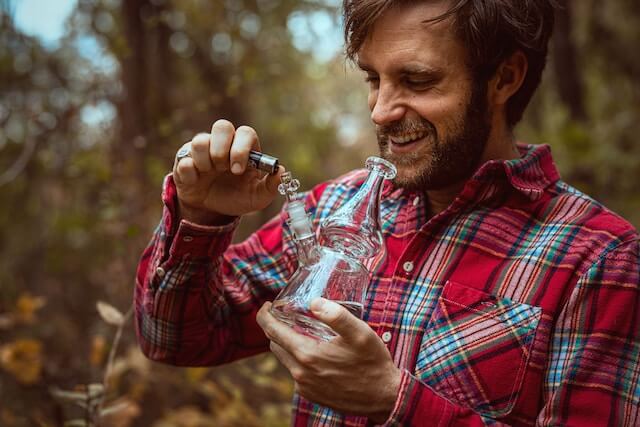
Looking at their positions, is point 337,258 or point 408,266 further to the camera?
point 408,266

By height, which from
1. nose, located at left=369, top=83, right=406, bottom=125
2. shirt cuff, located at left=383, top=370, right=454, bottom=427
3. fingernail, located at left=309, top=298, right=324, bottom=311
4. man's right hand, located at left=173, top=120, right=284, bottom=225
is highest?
nose, located at left=369, top=83, right=406, bottom=125

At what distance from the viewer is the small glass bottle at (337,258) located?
4.59 feet

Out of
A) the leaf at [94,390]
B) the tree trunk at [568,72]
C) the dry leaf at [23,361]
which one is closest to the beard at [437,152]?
the leaf at [94,390]

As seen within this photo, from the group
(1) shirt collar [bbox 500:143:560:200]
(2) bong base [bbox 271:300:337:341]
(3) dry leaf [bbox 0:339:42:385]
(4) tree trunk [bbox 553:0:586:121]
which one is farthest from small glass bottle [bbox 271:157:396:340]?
(4) tree trunk [bbox 553:0:586:121]

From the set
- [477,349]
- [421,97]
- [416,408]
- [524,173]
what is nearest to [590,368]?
[477,349]

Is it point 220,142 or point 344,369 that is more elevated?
point 220,142

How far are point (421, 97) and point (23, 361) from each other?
2.38m

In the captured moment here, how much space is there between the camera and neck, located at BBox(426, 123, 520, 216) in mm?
1802

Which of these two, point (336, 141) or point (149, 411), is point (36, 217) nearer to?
point (149, 411)

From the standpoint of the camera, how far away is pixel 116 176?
3.56 meters

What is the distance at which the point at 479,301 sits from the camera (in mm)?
1527

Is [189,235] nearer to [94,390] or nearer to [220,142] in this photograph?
[220,142]

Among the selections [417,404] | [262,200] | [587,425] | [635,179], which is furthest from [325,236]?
[635,179]

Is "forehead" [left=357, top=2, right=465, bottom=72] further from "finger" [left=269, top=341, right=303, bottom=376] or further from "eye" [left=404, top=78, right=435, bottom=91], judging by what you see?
"finger" [left=269, top=341, right=303, bottom=376]
